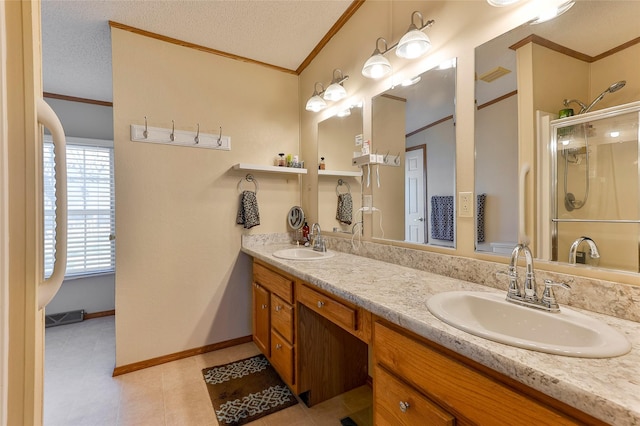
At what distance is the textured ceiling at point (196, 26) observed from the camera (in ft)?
6.20

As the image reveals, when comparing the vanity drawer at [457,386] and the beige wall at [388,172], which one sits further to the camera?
the beige wall at [388,172]

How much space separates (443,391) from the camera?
0.78 meters

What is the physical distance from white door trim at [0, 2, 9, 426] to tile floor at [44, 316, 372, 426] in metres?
1.50

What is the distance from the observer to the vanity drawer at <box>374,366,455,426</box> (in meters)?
0.80

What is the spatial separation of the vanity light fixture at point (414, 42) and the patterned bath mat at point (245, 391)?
211 centimetres

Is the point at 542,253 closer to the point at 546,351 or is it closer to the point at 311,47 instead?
the point at 546,351

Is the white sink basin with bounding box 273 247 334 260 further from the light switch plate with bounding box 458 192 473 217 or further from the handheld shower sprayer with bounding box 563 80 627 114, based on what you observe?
the handheld shower sprayer with bounding box 563 80 627 114

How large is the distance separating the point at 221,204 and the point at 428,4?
197 centimetres

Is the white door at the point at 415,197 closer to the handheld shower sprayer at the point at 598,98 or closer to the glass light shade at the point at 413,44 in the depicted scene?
the glass light shade at the point at 413,44

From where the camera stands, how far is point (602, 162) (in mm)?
921

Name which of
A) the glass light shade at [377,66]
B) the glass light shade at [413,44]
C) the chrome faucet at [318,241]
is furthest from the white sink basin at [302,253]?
the glass light shade at [413,44]

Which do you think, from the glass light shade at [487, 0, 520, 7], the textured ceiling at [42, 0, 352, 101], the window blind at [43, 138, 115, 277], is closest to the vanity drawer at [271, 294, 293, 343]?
the glass light shade at [487, 0, 520, 7]

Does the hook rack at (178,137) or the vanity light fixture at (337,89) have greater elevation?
the vanity light fixture at (337,89)

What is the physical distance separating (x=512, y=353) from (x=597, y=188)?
2.23 feet
